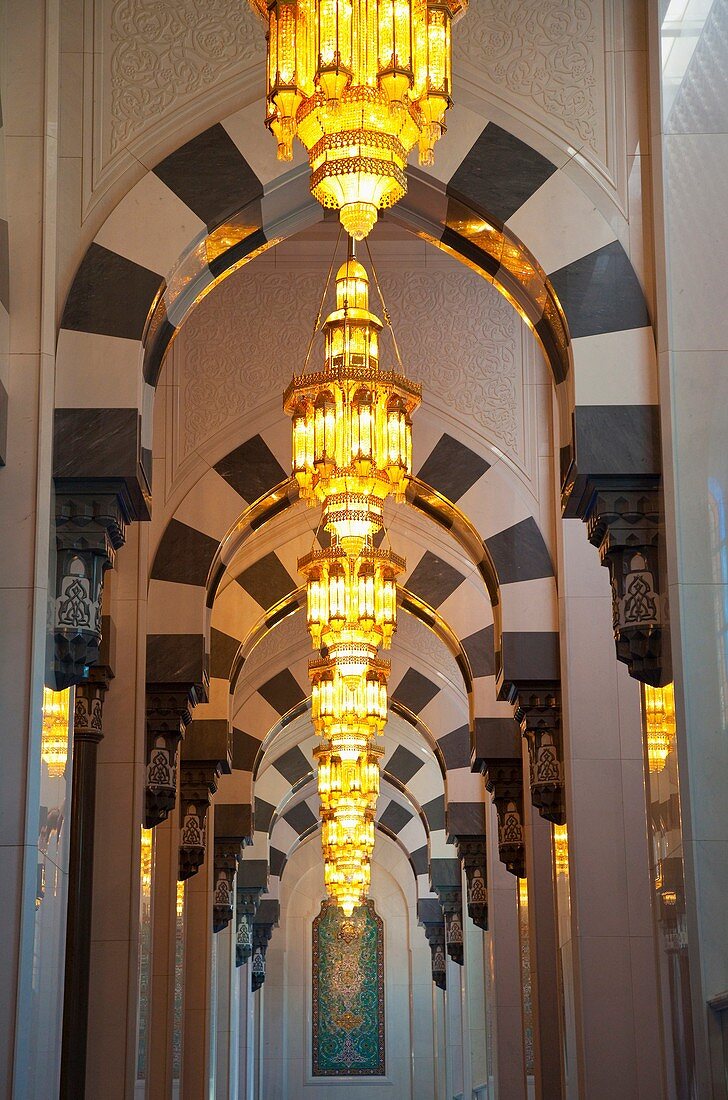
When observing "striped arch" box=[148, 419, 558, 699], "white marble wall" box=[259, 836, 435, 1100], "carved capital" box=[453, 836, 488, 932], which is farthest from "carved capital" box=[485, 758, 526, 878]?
"white marble wall" box=[259, 836, 435, 1100]

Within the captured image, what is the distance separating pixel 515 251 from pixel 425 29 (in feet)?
7.41

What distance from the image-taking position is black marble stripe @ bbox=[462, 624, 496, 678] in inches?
494

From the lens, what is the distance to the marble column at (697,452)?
5.24 meters

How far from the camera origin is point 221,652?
41.9ft

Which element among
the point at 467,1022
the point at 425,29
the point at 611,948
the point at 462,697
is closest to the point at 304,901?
the point at 467,1022

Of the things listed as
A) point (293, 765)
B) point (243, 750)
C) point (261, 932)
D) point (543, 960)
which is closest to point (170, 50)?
point (543, 960)

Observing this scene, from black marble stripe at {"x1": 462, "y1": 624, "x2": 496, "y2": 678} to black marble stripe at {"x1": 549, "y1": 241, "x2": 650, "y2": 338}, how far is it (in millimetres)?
6511

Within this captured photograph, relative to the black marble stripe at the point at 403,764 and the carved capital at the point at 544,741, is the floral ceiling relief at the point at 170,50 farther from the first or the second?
the black marble stripe at the point at 403,764

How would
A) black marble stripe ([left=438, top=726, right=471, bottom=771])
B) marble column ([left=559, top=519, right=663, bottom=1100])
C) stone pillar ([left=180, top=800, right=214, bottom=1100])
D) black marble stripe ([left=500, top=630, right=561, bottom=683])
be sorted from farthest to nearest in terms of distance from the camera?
→ black marble stripe ([left=438, top=726, right=471, bottom=771])
stone pillar ([left=180, top=800, right=214, bottom=1100])
black marble stripe ([left=500, top=630, right=561, bottom=683])
marble column ([left=559, top=519, right=663, bottom=1100])

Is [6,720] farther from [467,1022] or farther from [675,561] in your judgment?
[467,1022]

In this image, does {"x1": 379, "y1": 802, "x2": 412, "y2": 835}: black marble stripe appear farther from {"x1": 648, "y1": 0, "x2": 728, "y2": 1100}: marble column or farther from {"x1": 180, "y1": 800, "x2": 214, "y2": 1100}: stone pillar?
{"x1": 648, "y1": 0, "x2": 728, "y2": 1100}: marble column

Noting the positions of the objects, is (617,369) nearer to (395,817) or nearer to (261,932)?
(395,817)

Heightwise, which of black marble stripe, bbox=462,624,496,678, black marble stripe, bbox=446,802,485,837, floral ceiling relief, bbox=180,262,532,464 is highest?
floral ceiling relief, bbox=180,262,532,464

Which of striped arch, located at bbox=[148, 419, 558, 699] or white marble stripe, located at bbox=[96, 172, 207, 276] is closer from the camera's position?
white marble stripe, located at bbox=[96, 172, 207, 276]
